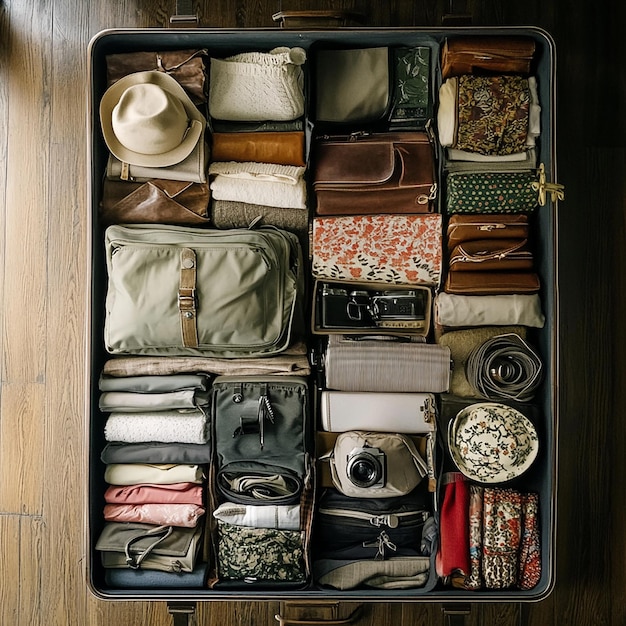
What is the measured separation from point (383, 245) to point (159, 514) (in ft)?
3.03

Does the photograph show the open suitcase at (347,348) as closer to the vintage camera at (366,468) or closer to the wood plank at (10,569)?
the vintage camera at (366,468)

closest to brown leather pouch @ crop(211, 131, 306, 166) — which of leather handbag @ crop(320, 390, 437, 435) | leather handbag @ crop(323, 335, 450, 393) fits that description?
leather handbag @ crop(323, 335, 450, 393)

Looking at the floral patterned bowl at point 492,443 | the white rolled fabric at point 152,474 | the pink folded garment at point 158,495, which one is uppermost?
the floral patterned bowl at point 492,443

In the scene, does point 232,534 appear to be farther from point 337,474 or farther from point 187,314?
point 187,314

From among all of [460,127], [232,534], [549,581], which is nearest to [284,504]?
[232,534]

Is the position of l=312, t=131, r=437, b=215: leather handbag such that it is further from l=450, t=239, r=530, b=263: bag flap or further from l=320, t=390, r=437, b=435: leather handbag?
l=320, t=390, r=437, b=435: leather handbag

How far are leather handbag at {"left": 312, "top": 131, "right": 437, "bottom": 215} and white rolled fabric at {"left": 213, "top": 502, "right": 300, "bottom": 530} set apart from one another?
78cm

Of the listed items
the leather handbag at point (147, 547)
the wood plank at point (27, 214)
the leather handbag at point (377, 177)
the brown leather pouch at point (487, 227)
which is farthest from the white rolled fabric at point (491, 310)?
the wood plank at point (27, 214)

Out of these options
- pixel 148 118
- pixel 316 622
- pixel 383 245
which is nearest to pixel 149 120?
pixel 148 118

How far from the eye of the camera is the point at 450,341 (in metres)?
1.80

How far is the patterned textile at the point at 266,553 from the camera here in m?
1.76

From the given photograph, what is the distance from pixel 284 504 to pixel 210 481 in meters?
0.21

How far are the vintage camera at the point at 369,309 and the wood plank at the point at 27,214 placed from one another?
3.05ft

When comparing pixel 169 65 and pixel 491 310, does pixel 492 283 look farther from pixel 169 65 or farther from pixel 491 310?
pixel 169 65
